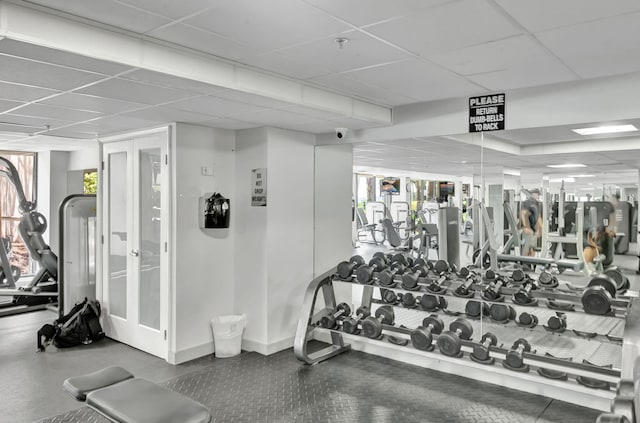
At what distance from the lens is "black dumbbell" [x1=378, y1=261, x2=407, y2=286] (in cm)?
408

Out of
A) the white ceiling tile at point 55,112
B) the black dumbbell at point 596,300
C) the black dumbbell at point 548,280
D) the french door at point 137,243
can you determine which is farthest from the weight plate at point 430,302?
the white ceiling tile at point 55,112

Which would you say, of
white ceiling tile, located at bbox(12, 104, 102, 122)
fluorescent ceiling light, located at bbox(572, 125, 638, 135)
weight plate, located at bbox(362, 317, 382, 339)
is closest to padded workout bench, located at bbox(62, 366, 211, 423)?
weight plate, located at bbox(362, 317, 382, 339)

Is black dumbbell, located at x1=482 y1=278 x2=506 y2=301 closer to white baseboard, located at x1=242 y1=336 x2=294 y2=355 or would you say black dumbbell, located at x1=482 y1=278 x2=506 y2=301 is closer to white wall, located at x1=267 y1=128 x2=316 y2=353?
white wall, located at x1=267 y1=128 x2=316 y2=353

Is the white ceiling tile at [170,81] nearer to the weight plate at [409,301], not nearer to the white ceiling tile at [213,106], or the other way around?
the white ceiling tile at [213,106]

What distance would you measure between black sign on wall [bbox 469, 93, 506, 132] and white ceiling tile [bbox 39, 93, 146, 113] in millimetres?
2617

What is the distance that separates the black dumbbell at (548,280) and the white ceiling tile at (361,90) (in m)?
1.80

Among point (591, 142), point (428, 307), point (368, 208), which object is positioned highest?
point (591, 142)

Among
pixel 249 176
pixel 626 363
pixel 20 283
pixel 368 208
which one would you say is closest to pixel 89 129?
pixel 249 176

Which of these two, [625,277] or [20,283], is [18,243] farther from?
[625,277]

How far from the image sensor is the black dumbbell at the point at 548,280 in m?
3.60

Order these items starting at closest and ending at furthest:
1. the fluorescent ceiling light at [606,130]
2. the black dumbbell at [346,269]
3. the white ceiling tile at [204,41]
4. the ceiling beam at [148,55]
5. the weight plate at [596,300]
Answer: the ceiling beam at [148,55], the white ceiling tile at [204,41], the weight plate at [596,300], the fluorescent ceiling light at [606,130], the black dumbbell at [346,269]

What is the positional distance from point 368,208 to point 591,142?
3303 millimetres

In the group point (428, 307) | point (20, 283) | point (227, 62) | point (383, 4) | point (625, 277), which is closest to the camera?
point (383, 4)

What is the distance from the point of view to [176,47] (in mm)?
2592
